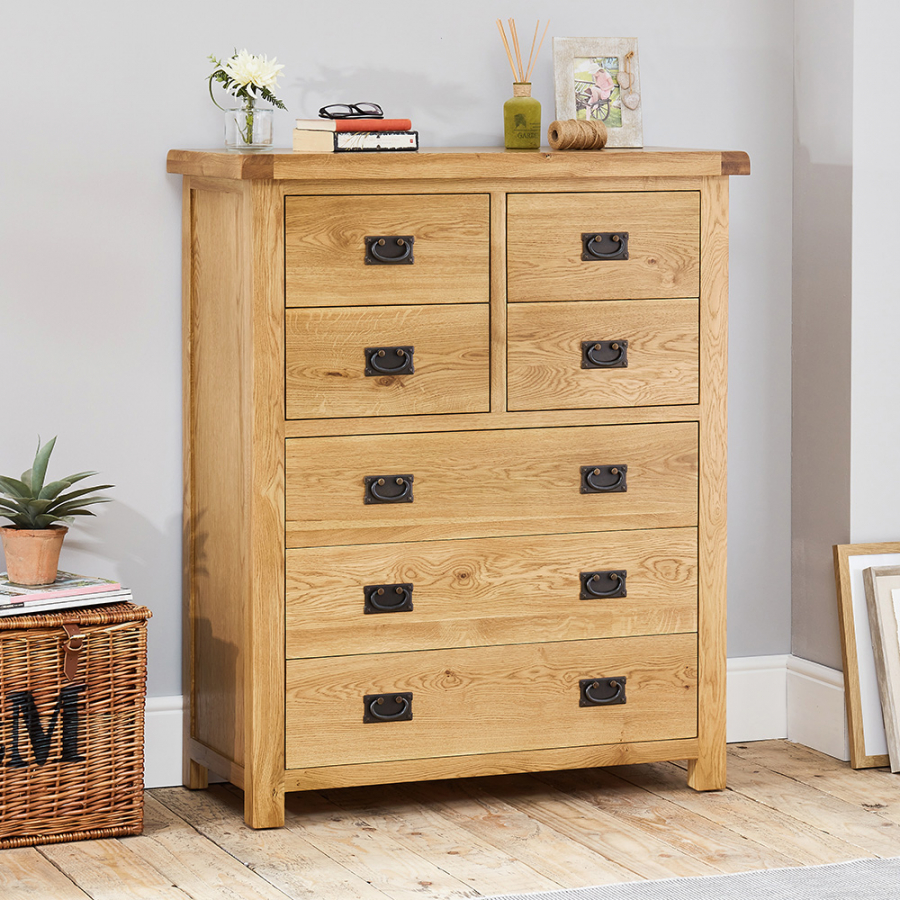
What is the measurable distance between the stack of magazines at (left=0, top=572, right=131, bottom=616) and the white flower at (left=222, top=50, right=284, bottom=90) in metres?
0.96

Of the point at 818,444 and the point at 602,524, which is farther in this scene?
the point at 818,444

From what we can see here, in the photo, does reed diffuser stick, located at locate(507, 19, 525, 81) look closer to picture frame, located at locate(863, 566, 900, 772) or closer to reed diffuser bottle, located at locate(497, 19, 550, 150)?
reed diffuser bottle, located at locate(497, 19, 550, 150)

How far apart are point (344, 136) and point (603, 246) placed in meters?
0.52

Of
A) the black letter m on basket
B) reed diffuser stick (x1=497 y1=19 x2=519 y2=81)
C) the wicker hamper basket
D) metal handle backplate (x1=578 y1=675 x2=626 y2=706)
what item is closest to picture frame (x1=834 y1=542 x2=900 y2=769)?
metal handle backplate (x1=578 y1=675 x2=626 y2=706)

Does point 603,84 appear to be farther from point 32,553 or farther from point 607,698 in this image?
point 32,553

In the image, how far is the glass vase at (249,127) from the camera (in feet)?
9.44

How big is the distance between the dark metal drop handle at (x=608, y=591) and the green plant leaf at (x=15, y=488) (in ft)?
3.43

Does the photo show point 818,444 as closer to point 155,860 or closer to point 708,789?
point 708,789

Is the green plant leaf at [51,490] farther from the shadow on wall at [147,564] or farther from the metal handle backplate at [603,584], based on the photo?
the metal handle backplate at [603,584]

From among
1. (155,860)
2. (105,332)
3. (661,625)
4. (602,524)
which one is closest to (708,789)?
(661,625)

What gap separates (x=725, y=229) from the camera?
290cm

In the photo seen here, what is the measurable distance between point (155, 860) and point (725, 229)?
1556 mm

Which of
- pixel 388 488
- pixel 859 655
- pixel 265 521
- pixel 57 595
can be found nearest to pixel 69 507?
pixel 57 595

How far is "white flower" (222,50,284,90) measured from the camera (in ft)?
9.29
